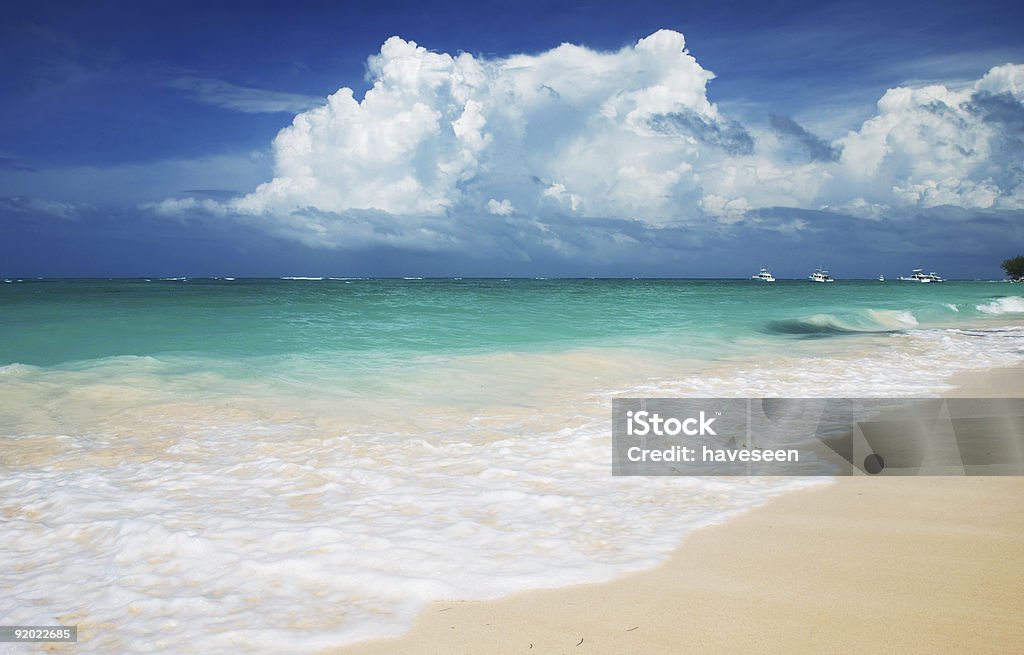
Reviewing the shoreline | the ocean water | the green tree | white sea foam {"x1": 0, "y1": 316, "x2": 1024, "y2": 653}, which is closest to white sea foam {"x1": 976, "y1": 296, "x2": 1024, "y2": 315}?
the ocean water

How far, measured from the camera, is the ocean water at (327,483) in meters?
3.14

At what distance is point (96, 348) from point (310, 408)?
9.15 m

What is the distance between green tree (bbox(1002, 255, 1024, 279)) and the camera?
111000 millimetres

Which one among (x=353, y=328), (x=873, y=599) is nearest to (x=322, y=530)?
(x=873, y=599)

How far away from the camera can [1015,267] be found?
Result: 112750 mm

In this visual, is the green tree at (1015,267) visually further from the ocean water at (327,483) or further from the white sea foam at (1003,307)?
the ocean water at (327,483)

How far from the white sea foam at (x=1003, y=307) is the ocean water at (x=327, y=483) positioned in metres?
26.0

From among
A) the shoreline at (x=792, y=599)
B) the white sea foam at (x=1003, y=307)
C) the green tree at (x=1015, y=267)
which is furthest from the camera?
the green tree at (x=1015, y=267)

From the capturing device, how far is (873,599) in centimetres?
289

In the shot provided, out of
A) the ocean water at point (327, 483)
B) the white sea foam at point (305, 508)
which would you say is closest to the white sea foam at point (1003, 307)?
the ocean water at point (327, 483)

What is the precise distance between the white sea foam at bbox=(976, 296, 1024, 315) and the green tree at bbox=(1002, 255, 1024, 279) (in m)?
93.8

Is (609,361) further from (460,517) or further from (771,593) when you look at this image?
(771,593)

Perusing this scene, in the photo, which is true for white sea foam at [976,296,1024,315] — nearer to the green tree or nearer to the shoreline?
the shoreline

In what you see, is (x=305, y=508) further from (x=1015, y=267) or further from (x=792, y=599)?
(x=1015, y=267)
